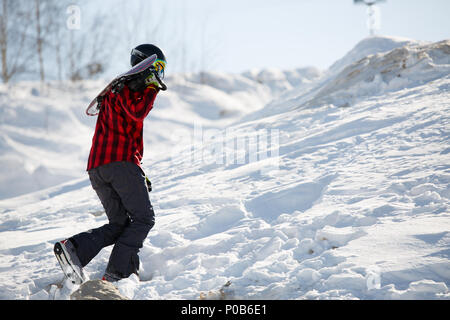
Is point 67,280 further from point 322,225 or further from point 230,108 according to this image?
point 230,108

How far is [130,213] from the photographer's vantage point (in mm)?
2283

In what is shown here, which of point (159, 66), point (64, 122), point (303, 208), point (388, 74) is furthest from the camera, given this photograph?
point (64, 122)

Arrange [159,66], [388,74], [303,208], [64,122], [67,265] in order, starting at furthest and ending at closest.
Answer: [64,122] < [388,74] < [303,208] < [159,66] < [67,265]

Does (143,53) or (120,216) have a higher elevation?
(143,53)

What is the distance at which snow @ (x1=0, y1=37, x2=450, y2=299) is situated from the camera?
2.13m

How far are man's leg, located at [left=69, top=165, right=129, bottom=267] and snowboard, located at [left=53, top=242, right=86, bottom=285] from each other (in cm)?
6

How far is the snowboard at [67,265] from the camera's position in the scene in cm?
219

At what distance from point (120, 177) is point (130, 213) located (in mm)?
222

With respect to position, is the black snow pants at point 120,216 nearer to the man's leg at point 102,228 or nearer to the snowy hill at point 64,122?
the man's leg at point 102,228

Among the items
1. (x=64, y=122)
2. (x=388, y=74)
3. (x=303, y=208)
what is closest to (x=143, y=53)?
(x=303, y=208)

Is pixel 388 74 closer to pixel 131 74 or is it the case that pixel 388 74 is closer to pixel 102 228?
pixel 131 74

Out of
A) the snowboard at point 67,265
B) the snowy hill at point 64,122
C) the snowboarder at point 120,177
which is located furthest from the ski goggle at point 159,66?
the snowy hill at point 64,122

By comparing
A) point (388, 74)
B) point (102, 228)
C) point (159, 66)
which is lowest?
point (102, 228)
